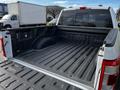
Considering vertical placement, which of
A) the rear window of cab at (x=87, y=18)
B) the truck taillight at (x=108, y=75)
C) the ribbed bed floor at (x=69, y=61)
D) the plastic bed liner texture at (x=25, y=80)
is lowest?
the plastic bed liner texture at (x=25, y=80)

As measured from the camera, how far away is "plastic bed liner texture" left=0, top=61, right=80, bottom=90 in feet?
6.48

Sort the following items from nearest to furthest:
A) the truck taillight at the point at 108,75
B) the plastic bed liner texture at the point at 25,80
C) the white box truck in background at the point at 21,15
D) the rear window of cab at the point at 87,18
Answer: the truck taillight at the point at 108,75 < the plastic bed liner texture at the point at 25,80 < the rear window of cab at the point at 87,18 < the white box truck in background at the point at 21,15

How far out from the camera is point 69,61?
9.78 ft

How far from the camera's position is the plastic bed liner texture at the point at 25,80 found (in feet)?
6.48

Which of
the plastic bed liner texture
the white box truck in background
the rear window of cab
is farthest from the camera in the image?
the white box truck in background

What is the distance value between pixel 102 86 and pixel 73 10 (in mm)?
3427

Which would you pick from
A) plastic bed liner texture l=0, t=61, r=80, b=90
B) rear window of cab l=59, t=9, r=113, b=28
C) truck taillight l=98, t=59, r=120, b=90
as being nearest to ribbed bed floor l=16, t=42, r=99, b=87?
plastic bed liner texture l=0, t=61, r=80, b=90

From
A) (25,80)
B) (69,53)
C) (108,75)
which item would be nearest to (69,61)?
(69,53)

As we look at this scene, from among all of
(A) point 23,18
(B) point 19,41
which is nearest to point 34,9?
(A) point 23,18

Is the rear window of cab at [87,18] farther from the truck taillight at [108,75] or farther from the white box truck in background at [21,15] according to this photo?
the white box truck in background at [21,15]

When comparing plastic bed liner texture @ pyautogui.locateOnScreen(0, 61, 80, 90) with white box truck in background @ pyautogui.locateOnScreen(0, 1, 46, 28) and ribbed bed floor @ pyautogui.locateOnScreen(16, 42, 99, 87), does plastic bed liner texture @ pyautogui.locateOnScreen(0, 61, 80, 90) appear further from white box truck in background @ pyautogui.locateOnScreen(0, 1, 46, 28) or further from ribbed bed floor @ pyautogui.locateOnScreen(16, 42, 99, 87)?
white box truck in background @ pyautogui.locateOnScreen(0, 1, 46, 28)

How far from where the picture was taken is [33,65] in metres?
2.67

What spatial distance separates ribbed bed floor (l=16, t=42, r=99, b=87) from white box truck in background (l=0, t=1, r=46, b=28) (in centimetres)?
1258

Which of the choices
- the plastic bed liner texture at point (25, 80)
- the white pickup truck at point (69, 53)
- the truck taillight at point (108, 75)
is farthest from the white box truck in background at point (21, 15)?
the truck taillight at point (108, 75)
